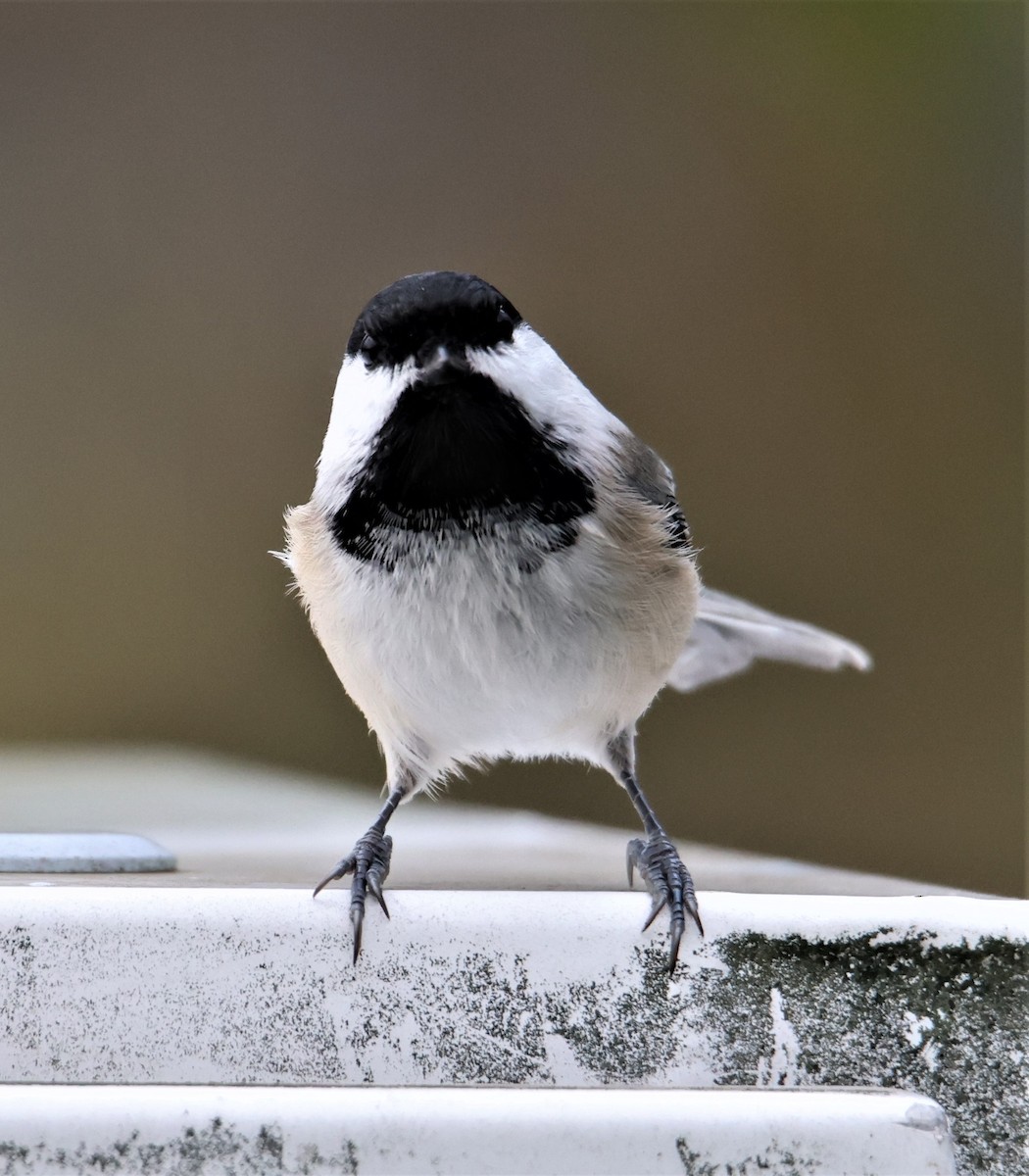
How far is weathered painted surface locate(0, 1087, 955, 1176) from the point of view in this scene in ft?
1.99

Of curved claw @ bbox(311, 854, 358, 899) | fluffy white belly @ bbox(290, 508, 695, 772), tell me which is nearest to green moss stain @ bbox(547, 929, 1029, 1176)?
curved claw @ bbox(311, 854, 358, 899)

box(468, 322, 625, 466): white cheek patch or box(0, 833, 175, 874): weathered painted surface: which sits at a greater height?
box(468, 322, 625, 466): white cheek patch

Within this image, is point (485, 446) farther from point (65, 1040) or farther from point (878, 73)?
point (878, 73)

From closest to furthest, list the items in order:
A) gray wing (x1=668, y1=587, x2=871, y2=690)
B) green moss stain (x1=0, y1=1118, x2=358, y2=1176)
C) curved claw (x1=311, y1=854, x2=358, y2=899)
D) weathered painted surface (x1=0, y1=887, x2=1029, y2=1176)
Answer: green moss stain (x1=0, y1=1118, x2=358, y2=1176) < weathered painted surface (x1=0, y1=887, x2=1029, y2=1176) < curved claw (x1=311, y1=854, x2=358, y2=899) < gray wing (x1=668, y1=587, x2=871, y2=690)

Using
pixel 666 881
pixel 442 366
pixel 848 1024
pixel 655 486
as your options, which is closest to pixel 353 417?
pixel 442 366

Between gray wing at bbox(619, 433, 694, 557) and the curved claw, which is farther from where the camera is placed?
gray wing at bbox(619, 433, 694, 557)

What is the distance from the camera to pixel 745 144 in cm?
263

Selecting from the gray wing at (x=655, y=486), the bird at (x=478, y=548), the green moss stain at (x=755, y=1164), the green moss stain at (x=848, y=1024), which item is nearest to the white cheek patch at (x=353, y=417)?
the bird at (x=478, y=548)

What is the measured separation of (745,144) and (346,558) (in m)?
1.82

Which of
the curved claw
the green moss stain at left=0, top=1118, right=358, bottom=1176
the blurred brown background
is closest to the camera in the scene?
the green moss stain at left=0, top=1118, right=358, bottom=1176

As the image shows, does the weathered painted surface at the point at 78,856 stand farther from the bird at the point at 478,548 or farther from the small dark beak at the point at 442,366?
the small dark beak at the point at 442,366

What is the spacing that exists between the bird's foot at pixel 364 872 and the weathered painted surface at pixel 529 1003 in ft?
0.11

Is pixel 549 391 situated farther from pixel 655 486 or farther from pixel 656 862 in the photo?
pixel 656 862

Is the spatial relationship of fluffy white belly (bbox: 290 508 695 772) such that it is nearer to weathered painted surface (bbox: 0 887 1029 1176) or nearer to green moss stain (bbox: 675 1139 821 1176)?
weathered painted surface (bbox: 0 887 1029 1176)
